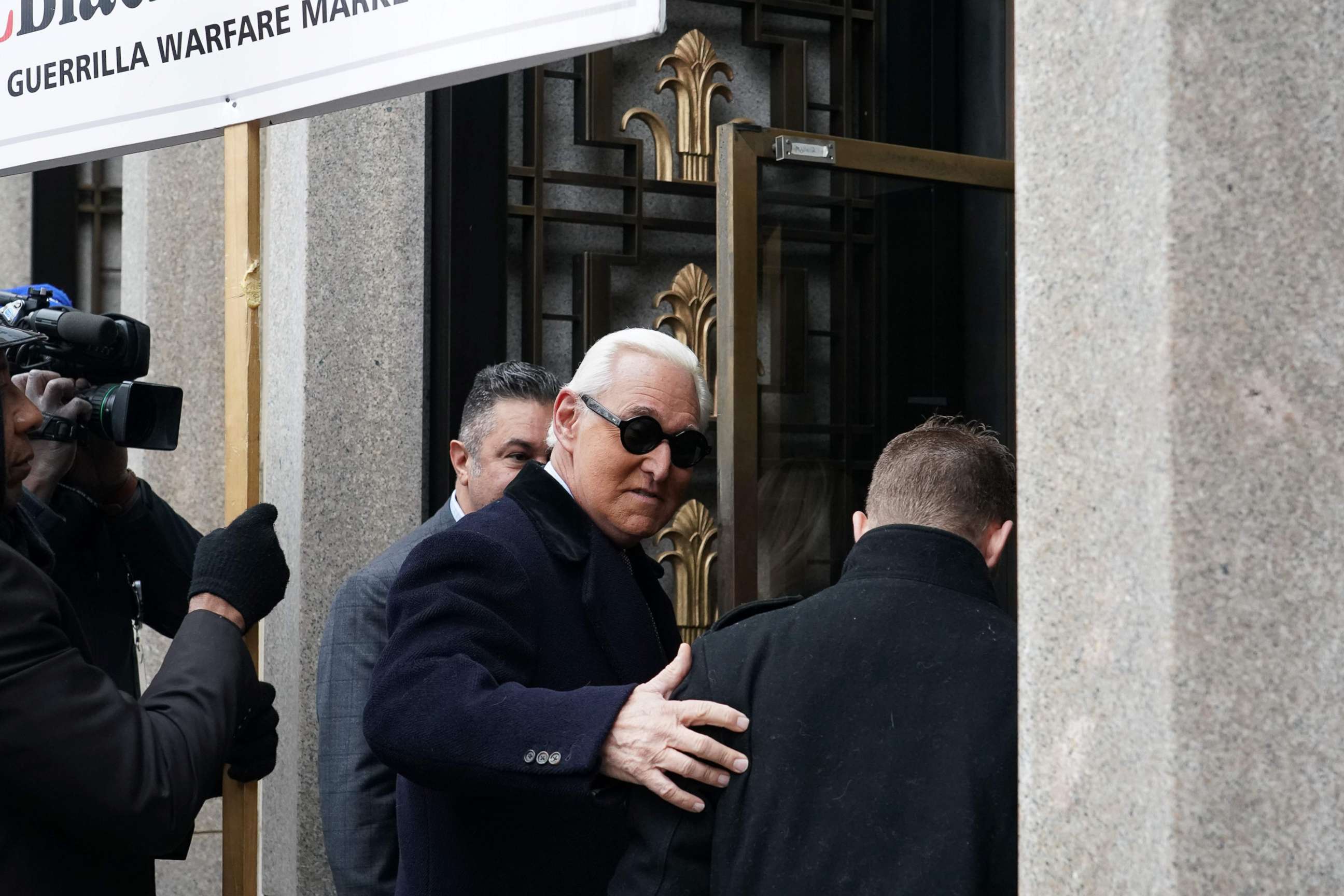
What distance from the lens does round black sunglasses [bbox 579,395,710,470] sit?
8.66 feet

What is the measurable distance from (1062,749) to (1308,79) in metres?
0.70

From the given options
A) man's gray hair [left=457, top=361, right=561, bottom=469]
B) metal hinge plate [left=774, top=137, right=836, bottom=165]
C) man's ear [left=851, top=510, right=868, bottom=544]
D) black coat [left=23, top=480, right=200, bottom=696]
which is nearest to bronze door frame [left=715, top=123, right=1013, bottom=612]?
metal hinge plate [left=774, top=137, right=836, bottom=165]

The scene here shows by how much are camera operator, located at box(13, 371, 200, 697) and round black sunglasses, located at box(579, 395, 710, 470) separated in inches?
44.0

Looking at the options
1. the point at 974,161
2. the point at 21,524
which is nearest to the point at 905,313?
the point at 974,161

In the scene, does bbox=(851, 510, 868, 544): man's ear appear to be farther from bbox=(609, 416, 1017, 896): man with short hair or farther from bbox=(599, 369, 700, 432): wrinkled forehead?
bbox=(599, 369, 700, 432): wrinkled forehead

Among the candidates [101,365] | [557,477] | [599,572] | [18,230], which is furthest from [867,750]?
[18,230]

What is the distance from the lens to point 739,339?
10.8ft

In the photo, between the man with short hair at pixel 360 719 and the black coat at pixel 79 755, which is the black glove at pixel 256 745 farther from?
the man with short hair at pixel 360 719

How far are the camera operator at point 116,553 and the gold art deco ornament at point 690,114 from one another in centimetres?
180

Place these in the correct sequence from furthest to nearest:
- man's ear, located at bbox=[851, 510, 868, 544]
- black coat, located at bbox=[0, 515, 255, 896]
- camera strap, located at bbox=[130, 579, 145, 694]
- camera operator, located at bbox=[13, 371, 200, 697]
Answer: camera operator, located at bbox=[13, 371, 200, 697]
camera strap, located at bbox=[130, 579, 145, 694]
man's ear, located at bbox=[851, 510, 868, 544]
black coat, located at bbox=[0, 515, 255, 896]

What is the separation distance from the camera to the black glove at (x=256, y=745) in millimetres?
2514

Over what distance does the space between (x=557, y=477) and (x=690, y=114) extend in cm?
200

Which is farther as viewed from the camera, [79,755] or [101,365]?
[101,365]

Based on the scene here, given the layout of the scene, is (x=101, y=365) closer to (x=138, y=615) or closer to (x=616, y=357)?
(x=138, y=615)
